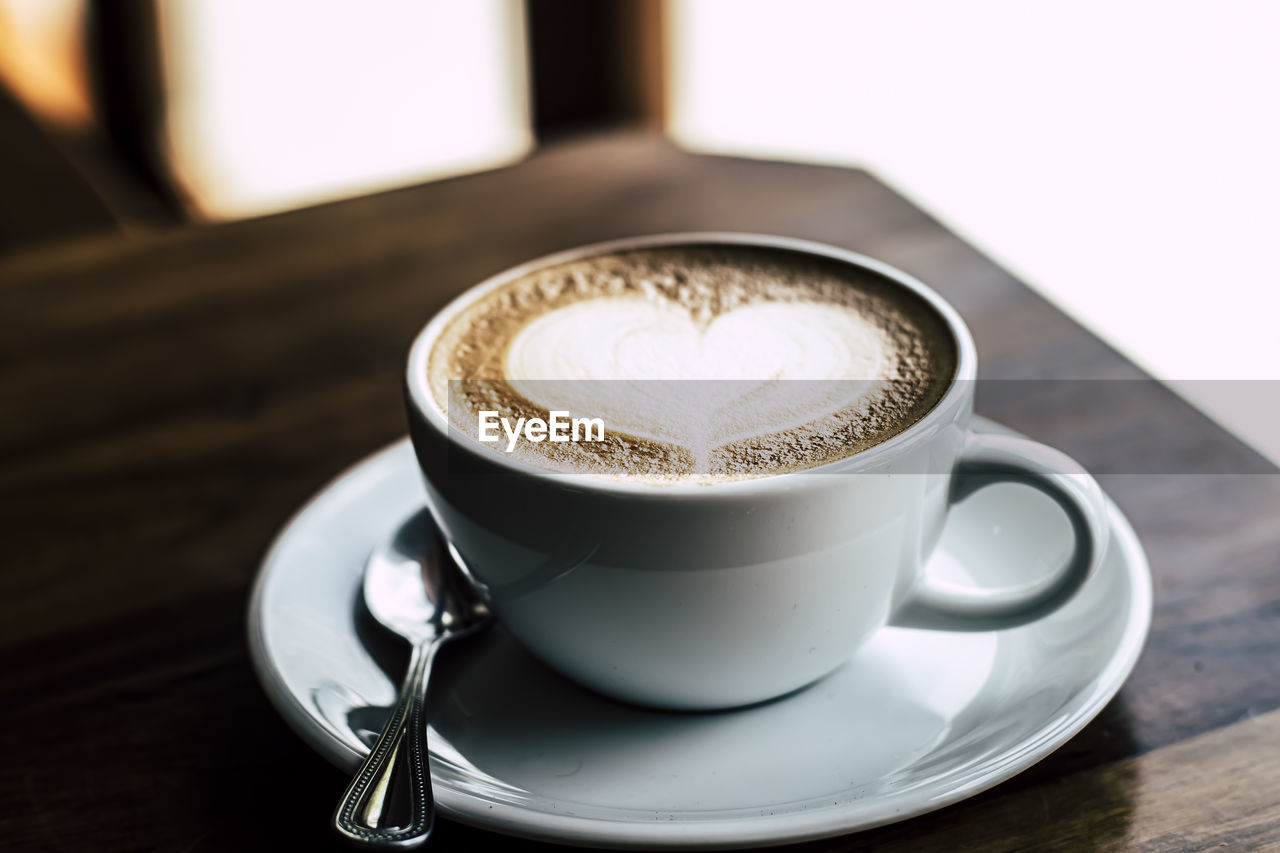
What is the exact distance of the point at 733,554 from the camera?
1.66 ft

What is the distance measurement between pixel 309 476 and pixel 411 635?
24 cm

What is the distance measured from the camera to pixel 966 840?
0.50 meters

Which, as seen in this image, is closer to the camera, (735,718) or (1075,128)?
(735,718)

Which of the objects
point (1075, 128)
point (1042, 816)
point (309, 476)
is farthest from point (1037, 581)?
point (1075, 128)

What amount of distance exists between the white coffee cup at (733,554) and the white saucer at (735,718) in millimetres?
22

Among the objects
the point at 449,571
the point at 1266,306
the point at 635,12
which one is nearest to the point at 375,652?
the point at 449,571

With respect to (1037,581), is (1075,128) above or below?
below

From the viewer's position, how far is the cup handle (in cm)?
55

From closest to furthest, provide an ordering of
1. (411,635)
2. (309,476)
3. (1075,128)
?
(411,635) → (309,476) → (1075,128)

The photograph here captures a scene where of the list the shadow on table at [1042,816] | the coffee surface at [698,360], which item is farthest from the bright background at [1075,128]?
the shadow on table at [1042,816]

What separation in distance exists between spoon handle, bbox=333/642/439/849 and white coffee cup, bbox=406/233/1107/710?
0.07 meters

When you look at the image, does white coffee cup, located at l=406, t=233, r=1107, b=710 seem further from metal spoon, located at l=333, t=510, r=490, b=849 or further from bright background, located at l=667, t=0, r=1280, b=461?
bright background, located at l=667, t=0, r=1280, b=461

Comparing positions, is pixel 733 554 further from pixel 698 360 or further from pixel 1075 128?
pixel 1075 128

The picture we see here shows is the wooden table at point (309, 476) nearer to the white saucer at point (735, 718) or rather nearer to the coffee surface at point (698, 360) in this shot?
the white saucer at point (735, 718)
